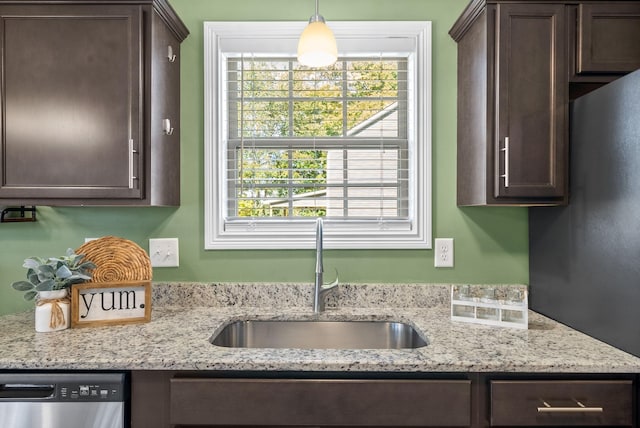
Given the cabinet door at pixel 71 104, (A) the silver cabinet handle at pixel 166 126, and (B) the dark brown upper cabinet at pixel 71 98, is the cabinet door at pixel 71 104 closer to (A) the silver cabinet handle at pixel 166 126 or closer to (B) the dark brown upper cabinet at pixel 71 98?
(B) the dark brown upper cabinet at pixel 71 98

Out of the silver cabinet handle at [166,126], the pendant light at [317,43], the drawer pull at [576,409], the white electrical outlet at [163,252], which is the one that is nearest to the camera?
the drawer pull at [576,409]

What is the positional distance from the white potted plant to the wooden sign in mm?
34

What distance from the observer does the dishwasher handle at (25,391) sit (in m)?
1.16

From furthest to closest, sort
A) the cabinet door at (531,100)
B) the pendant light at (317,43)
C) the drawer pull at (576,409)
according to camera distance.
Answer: the cabinet door at (531,100), the pendant light at (317,43), the drawer pull at (576,409)

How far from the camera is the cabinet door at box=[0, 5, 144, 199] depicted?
146cm

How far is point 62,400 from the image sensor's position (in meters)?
1.16

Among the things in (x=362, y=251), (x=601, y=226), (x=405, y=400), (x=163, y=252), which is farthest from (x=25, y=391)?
(x=601, y=226)

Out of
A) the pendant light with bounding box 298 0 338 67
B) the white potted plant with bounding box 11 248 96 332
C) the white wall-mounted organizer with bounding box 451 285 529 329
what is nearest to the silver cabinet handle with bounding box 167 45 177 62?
the pendant light with bounding box 298 0 338 67

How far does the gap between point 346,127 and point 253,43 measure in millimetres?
562

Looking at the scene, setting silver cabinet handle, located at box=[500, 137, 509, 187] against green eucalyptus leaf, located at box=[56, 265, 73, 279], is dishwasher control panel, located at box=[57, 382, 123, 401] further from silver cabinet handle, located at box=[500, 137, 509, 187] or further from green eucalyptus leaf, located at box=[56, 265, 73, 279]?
silver cabinet handle, located at box=[500, 137, 509, 187]

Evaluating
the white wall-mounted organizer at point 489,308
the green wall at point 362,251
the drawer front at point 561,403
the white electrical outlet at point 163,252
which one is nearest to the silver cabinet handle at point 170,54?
the green wall at point 362,251

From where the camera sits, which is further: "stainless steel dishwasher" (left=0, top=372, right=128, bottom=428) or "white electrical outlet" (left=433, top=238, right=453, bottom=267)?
"white electrical outlet" (left=433, top=238, right=453, bottom=267)

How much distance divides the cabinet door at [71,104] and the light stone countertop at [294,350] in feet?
1.69

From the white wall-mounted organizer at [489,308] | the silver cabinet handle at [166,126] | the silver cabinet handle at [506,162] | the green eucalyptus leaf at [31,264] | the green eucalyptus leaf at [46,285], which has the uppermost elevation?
the silver cabinet handle at [166,126]
